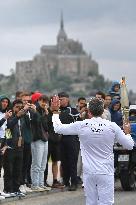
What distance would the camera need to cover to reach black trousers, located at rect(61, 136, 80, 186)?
1397cm

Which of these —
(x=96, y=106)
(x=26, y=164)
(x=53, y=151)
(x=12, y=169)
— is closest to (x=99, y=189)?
(x=96, y=106)

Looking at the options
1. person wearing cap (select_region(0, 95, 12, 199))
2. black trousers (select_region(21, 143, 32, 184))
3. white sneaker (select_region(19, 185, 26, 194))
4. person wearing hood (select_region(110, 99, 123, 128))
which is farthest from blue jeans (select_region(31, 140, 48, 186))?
person wearing hood (select_region(110, 99, 123, 128))

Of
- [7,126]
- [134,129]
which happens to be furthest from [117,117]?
[7,126]

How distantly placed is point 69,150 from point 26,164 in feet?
3.33

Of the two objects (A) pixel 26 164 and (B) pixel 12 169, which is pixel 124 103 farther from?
(A) pixel 26 164

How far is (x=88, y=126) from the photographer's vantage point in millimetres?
7668

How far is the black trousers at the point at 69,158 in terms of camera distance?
45.8ft

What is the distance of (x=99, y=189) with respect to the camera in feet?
24.6

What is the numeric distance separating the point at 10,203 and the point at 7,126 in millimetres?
1473

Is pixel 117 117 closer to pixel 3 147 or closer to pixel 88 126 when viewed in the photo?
pixel 3 147

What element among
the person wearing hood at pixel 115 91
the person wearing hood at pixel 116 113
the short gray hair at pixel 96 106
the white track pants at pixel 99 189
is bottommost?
the white track pants at pixel 99 189

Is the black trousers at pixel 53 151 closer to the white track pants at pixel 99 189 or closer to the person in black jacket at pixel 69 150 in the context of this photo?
the person in black jacket at pixel 69 150

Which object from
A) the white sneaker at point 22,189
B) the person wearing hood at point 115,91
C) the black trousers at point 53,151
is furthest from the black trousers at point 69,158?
the person wearing hood at point 115,91

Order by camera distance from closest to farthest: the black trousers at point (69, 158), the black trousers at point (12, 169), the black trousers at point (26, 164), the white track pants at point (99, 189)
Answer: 1. the white track pants at point (99, 189)
2. the black trousers at point (12, 169)
3. the black trousers at point (26, 164)
4. the black trousers at point (69, 158)
